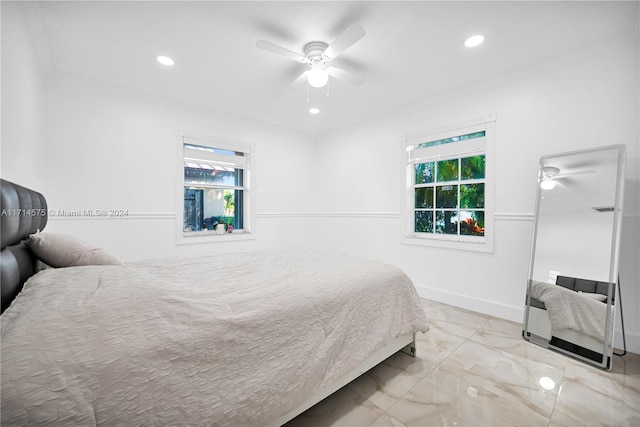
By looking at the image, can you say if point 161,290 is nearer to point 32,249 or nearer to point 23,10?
point 32,249

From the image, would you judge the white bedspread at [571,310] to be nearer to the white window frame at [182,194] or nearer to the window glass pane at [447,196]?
the window glass pane at [447,196]

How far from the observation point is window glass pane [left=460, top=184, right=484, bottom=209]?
3.18m

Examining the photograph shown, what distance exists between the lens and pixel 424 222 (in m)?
3.70

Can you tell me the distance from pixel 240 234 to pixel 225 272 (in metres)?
2.22

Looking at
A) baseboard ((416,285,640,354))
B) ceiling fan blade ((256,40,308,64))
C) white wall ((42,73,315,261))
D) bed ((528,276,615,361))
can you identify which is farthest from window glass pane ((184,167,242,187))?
bed ((528,276,615,361))

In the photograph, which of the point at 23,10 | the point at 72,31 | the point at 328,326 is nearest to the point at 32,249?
the point at 328,326

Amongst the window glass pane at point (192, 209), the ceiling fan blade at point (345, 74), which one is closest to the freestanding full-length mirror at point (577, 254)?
the ceiling fan blade at point (345, 74)

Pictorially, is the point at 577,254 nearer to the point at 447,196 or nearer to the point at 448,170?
the point at 447,196

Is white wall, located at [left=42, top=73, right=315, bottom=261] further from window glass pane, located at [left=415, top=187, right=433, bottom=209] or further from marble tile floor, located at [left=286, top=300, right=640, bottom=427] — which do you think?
marble tile floor, located at [left=286, top=300, right=640, bottom=427]

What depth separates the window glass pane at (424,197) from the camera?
362 cm

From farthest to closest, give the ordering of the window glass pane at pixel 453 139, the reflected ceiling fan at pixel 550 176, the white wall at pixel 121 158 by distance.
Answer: the window glass pane at pixel 453 139, the white wall at pixel 121 158, the reflected ceiling fan at pixel 550 176

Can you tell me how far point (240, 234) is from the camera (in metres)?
4.05

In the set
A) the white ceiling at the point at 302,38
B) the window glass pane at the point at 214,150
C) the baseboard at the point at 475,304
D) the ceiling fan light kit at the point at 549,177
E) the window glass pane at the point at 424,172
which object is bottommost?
the baseboard at the point at 475,304

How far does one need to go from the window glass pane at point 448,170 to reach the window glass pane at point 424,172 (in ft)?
0.39
